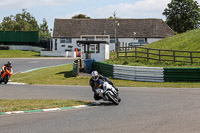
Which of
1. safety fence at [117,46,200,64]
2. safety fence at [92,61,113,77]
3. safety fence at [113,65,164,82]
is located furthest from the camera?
safety fence at [117,46,200,64]

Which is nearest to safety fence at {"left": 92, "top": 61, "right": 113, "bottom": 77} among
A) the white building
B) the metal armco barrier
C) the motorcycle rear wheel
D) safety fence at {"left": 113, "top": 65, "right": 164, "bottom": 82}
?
safety fence at {"left": 113, "top": 65, "right": 164, "bottom": 82}

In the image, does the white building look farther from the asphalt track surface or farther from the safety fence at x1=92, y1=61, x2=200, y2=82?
the asphalt track surface

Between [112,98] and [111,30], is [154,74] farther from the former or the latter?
[111,30]

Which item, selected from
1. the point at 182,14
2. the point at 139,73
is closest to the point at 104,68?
the point at 139,73

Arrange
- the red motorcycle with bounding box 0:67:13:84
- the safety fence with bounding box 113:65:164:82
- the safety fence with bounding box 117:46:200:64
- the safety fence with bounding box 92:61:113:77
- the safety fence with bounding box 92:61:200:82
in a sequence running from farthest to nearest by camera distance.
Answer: the safety fence with bounding box 117:46:200:64, the safety fence with bounding box 92:61:113:77, the red motorcycle with bounding box 0:67:13:84, the safety fence with bounding box 113:65:164:82, the safety fence with bounding box 92:61:200:82

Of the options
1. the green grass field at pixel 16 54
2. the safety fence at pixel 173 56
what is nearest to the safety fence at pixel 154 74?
the safety fence at pixel 173 56

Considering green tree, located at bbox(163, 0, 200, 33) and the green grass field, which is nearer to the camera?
the green grass field

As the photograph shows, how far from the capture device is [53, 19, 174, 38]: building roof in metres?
75.4

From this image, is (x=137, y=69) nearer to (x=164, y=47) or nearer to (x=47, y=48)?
(x=164, y=47)

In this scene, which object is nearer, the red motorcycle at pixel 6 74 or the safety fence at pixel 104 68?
the red motorcycle at pixel 6 74

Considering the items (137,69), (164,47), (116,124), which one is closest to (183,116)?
(116,124)

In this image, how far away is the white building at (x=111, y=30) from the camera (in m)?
75.3

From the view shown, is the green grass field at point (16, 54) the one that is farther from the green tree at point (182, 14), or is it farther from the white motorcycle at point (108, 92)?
the white motorcycle at point (108, 92)

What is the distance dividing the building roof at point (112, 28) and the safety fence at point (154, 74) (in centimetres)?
4833
